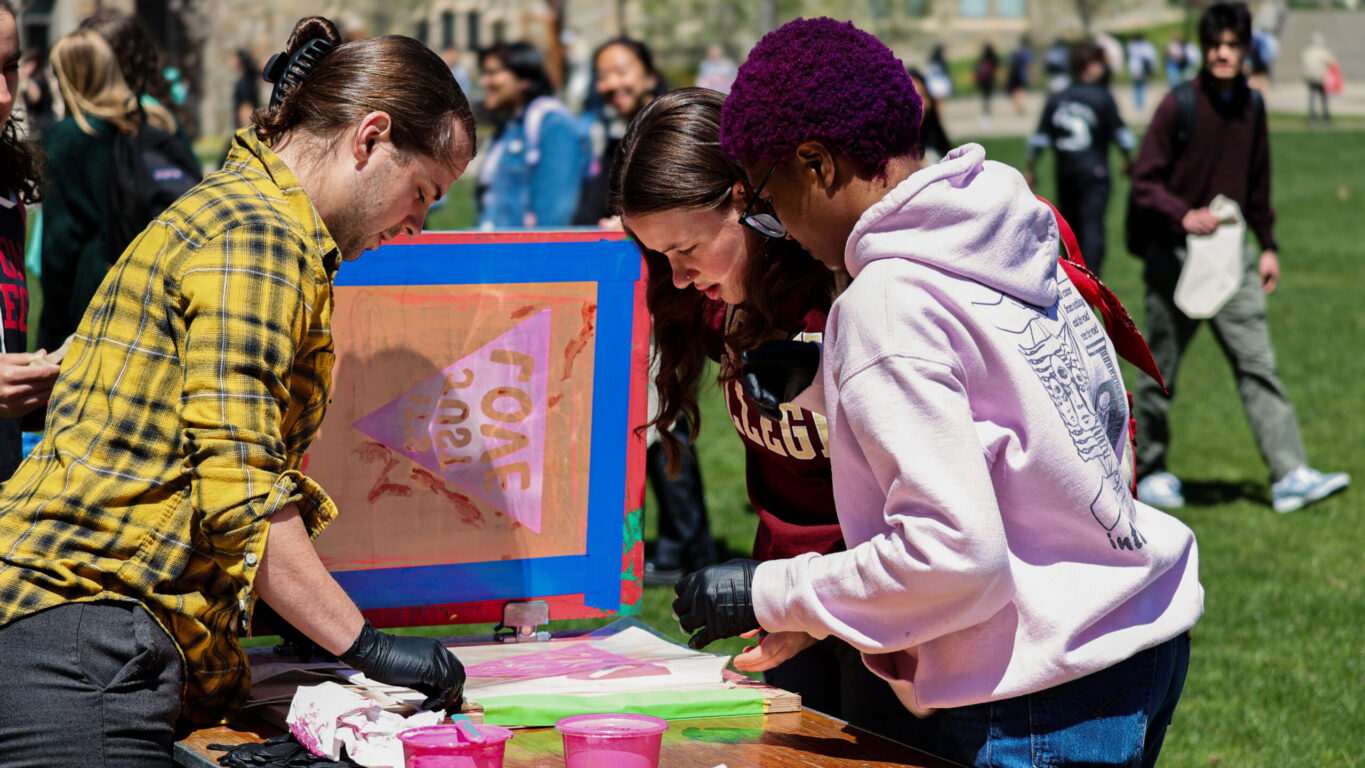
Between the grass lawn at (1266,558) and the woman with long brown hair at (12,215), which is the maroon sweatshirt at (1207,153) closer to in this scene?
the grass lawn at (1266,558)

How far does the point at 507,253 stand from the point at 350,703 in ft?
2.89

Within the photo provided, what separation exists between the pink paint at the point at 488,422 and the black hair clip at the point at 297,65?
0.66m

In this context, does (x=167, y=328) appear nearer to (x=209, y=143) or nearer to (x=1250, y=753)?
(x=1250, y=753)

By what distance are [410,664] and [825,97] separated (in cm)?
94

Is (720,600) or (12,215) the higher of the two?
(12,215)

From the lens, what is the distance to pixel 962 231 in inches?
67.1

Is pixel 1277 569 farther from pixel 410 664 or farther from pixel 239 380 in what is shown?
pixel 239 380

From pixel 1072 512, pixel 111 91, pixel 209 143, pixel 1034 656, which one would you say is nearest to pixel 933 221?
pixel 1072 512

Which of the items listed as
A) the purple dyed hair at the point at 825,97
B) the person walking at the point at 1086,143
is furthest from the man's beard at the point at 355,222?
the person walking at the point at 1086,143

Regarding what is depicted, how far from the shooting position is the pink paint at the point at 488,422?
102 inches

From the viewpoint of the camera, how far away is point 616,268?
8.68ft

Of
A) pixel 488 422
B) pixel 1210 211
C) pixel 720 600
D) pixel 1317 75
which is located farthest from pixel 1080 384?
pixel 1317 75

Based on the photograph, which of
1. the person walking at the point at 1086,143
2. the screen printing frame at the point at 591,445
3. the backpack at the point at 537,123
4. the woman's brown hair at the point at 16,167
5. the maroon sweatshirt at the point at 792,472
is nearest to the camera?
the maroon sweatshirt at the point at 792,472

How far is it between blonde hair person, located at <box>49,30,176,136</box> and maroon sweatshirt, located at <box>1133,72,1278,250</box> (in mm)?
4303
